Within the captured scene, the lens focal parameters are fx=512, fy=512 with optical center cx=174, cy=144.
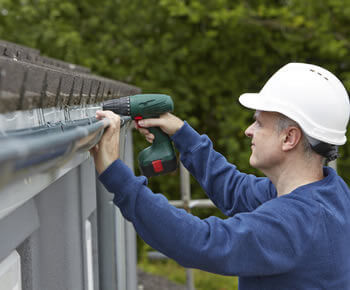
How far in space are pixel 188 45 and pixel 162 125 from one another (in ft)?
26.7

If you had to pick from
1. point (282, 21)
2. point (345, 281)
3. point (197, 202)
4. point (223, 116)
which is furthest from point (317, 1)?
point (345, 281)

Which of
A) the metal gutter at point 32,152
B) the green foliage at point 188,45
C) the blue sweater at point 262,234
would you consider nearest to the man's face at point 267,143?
the blue sweater at point 262,234

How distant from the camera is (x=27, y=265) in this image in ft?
5.39

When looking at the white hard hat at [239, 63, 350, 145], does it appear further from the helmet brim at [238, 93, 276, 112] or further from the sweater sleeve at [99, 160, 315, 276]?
the sweater sleeve at [99, 160, 315, 276]

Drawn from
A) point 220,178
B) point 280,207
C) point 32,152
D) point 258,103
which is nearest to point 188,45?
point 220,178

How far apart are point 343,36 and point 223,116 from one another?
108 inches

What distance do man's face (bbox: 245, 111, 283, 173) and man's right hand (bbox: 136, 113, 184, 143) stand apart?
0.44m

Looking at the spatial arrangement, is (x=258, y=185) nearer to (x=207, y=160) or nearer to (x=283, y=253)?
(x=207, y=160)

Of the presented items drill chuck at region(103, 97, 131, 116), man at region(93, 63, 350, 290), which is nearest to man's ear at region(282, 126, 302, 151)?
man at region(93, 63, 350, 290)

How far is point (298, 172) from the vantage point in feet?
6.63

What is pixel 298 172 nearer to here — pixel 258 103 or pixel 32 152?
pixel 258 103

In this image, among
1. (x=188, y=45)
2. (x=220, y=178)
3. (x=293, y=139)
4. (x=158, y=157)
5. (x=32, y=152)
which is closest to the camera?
(x=32, y=152)

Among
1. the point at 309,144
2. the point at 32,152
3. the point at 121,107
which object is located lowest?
the point at 309,144

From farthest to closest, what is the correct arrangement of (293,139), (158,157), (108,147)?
(158,157), (293,139), (108,147)
